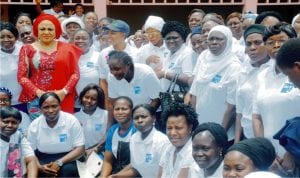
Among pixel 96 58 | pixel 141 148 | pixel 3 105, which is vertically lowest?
pixel 141 148

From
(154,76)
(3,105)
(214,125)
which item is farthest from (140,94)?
(214,125)

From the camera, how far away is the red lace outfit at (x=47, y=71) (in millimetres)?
5496

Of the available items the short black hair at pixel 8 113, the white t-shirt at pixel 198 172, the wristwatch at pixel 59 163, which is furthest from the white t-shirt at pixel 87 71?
the white t-shirt at pixel 198 172

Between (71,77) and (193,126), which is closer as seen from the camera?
(193,126)

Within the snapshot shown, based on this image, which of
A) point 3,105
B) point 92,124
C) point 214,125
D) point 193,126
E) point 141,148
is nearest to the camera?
point 214,125

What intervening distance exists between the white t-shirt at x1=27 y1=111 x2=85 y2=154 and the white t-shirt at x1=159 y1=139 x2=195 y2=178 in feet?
4.55

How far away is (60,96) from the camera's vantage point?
5.48 metres

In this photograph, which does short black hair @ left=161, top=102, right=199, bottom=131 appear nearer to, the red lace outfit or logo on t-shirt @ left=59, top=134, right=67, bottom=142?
logo on t-shirt @ left=59, top=134, right=67, bottom=142

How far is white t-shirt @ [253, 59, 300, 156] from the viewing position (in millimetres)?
3590

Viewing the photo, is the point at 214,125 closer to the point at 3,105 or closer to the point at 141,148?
the point at 141,148

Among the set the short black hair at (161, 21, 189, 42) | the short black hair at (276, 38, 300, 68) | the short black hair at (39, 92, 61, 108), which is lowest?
the short black hair at (39, 92, 61, 108)

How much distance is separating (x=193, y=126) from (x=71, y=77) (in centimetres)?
184

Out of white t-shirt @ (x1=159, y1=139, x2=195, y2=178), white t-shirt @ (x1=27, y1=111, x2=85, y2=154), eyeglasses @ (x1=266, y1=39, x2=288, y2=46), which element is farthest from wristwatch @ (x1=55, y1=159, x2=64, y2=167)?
eyeglasses @ (x1=266, y1=39, x2=288, y2=46)

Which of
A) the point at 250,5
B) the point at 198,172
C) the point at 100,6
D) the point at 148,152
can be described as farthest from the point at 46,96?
the point at 250,5
